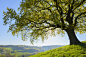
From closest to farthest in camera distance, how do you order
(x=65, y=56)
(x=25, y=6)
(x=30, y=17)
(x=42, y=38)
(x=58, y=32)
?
(x=65, y=56), (x=30, y=17), (x=25, y=6), (x=42, y=38), (x=58, y=32)

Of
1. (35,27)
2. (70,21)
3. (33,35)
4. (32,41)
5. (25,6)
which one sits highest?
(25,6)

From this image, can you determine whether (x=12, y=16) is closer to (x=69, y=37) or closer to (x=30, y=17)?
(x=30, y=17)

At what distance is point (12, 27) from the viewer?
14.3 meters

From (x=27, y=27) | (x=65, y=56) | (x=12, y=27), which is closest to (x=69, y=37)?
(x=65, y=56)

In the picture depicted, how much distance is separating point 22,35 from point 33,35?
6.92 ft

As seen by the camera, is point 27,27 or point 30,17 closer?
point 30,17

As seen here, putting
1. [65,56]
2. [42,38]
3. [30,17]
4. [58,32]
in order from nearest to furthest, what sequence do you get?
[65,56]
[30,17]
[42,38]
[58,32]

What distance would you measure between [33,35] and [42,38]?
2241 mm

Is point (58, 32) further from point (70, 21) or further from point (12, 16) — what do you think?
point (12, 16)

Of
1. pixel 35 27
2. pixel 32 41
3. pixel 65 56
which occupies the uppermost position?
pixel 35 27

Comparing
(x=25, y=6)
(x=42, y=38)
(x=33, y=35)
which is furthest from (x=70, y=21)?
(x=25, y=6)

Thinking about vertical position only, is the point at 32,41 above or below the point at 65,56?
above

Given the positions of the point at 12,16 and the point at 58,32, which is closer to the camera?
Answer: the point at 12,16

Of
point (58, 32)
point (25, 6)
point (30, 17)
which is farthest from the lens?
point (58, 32)
